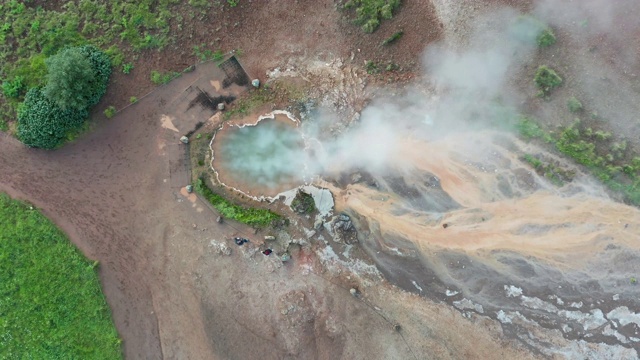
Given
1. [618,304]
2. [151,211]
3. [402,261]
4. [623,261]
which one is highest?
[151,211]

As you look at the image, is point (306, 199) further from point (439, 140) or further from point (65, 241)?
point (65, 241)

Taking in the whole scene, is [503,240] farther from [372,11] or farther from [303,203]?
[372,11]

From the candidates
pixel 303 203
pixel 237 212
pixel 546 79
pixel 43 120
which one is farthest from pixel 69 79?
pixel 546 79

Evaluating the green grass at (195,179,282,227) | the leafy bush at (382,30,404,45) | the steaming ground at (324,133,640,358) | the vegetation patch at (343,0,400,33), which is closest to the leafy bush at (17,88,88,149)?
the green grass at (195,179,282,227)

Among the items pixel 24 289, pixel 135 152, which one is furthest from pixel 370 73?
pixel 24 289

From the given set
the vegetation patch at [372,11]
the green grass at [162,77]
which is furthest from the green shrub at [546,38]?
the green grass at [162,77]

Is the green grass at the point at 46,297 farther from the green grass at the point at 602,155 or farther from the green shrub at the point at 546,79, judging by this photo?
the green shrub at the point at 546,79
